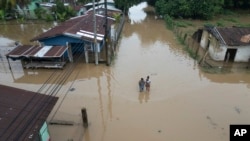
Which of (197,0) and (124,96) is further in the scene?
(197,0)

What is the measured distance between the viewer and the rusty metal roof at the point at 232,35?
19.2 m

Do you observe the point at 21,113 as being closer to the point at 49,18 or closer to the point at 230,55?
the point at 230,55

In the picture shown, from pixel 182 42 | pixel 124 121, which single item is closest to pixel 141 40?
pixel 182 42

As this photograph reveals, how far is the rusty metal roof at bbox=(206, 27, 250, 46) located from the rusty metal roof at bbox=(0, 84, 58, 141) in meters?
15.4

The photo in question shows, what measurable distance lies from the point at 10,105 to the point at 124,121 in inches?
232

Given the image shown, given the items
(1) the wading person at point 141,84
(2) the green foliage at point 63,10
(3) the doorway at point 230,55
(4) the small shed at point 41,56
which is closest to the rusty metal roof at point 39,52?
(4) the small shed at point 41,56

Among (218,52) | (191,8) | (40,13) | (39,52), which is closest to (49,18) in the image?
(40,13)

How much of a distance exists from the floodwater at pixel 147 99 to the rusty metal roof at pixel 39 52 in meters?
1.31

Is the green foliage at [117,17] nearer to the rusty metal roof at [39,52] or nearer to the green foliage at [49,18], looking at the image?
the green foliage at [49,18]

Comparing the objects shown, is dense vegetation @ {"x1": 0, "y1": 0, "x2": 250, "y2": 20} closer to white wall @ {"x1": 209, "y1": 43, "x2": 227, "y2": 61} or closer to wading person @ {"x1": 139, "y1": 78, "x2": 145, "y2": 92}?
white wall @ {"x1": 209, "y1": 43, "x2": 227, "y2": 61}

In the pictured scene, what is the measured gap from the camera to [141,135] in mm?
11508

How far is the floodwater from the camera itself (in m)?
11.8

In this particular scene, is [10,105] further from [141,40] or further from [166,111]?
[141,40]

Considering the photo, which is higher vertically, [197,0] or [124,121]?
[197,0]
